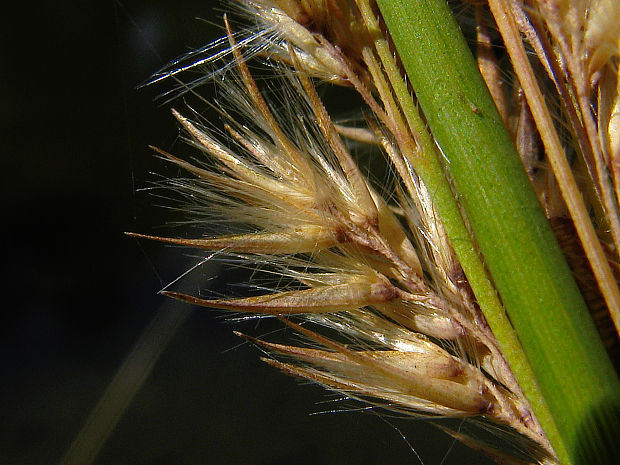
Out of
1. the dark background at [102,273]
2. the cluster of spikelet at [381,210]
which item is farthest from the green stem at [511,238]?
the dark background at [102,273]

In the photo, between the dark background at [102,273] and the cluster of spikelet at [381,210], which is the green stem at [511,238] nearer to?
the cluster of spikelet at [381,210]

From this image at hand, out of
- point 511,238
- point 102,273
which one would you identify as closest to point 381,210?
point 511,238

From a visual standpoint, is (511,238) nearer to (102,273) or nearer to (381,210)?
(381,210)

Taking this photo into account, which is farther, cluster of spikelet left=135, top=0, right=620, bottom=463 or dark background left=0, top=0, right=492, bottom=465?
dark background left=0, top=0, right=492, bottom=465

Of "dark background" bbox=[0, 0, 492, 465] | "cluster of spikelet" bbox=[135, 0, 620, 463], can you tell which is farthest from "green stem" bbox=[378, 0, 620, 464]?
"dark background" bbox=[0, 0, 492, 465]

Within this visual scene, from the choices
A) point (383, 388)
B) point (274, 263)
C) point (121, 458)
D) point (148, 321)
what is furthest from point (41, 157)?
point (383, 388)

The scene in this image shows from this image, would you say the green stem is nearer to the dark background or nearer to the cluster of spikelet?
the cluster of spikelet
